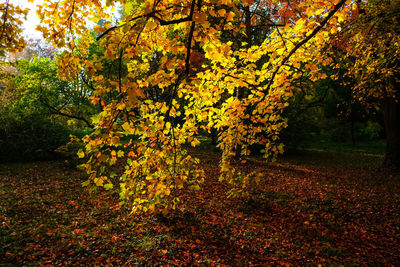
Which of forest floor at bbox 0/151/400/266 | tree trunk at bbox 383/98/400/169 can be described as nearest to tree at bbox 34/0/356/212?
forest floor at bbox 0/151/400/266

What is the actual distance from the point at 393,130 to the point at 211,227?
918 cm

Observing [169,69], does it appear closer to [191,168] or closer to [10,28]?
[191,168]

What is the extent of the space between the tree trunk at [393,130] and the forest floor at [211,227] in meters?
2.80

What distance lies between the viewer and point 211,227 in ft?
15.4

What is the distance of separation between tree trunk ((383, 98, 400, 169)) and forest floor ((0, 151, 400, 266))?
2.80 metres

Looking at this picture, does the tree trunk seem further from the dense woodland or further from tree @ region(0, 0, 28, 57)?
tree @ region(0, 0, 28, 57)

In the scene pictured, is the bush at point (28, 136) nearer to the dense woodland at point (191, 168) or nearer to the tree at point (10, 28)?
the dense woodland at point (191, 168)

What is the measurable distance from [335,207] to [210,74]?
492 centimetres

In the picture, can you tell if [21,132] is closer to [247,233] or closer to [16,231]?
[16,231]

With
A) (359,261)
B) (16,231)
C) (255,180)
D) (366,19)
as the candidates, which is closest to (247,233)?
(255,180)

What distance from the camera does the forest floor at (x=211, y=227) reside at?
374cm

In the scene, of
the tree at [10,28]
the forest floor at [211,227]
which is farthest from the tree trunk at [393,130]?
the tree at [10,28]

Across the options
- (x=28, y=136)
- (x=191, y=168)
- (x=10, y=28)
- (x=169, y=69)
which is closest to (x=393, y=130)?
(x=191, y=168)

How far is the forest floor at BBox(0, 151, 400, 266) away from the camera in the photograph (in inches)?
147
